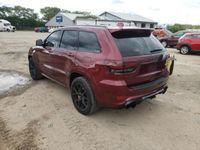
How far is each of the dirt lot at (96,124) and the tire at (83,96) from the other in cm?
18

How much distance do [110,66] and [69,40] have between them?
1641 mm

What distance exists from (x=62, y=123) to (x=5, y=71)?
5023 millimetres

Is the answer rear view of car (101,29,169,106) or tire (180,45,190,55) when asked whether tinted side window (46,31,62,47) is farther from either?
tire (180,45,190,55)

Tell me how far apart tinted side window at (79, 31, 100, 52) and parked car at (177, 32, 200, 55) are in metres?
11.5

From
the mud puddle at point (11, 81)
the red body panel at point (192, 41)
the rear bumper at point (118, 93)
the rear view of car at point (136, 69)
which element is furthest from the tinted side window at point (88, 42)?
the red body panel at point (192, 41)

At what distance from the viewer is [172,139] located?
3670mm

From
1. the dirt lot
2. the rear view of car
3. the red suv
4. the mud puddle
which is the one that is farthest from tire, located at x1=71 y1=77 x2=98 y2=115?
the mud puddle

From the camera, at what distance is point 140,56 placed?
3.82 meters

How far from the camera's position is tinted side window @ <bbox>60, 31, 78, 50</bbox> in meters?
4.63

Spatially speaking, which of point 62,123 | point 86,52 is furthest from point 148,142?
point 86,52

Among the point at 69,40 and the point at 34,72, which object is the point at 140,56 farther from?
the point at 34,72

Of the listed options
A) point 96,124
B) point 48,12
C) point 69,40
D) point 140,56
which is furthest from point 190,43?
point 48,12

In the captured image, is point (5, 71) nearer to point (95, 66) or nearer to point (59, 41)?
point (59, 41)

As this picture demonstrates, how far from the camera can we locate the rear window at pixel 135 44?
149 inches
